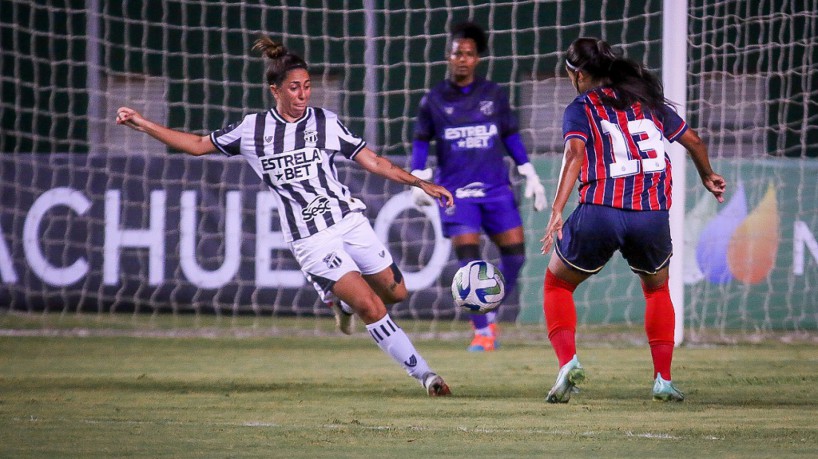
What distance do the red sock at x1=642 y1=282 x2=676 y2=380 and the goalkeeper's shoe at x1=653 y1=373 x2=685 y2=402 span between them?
3 cm

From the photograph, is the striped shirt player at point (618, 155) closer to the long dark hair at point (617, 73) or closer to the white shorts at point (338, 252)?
the long dark hair at point (617, 73)

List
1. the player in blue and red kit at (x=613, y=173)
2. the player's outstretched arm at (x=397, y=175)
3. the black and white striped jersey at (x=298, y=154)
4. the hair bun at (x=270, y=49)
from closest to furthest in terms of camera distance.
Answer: the player in blue and red kit at (x=613, y=173) → the player's outstretched arm at (x=397, y=175) → the hair bun at (x=270, y=49) → the black and white striped jersey at (x=298, y=154)

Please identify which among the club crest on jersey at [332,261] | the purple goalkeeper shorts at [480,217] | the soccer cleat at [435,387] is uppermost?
the purple goalkeeper shorts at [480,217]

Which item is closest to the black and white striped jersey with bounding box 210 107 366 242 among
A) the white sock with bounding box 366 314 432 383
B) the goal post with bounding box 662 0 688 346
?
the white sock with bounding box 366 314 432 383

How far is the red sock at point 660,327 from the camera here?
6.16 meters

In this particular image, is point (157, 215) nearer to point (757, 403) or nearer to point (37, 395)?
point (37, 395)

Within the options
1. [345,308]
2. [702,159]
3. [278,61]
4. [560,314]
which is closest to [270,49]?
Answer: [278,61]

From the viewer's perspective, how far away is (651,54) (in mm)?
13922

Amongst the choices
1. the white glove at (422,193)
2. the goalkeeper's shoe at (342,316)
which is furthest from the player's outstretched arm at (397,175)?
the white glove at (422,193)

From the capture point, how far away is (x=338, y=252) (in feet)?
22.1

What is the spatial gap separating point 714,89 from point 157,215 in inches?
201

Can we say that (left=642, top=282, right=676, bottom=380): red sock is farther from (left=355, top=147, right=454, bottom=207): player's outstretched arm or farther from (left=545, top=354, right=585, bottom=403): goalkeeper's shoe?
(left=355, top=147, right=454, bottom=207): player's outstretched arm

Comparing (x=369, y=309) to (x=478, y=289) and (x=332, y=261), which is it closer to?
(x=332, y=261)

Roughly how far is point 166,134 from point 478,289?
180 centimetres
